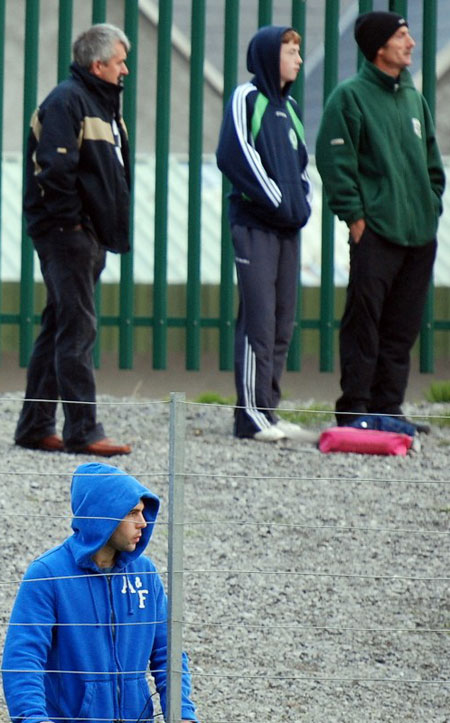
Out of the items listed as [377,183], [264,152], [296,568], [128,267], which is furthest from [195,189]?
[296,568]

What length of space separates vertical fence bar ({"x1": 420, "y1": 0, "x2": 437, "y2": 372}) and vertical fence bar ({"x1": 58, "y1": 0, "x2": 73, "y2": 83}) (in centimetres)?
213

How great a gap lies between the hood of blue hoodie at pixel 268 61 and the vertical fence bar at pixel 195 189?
1.69m

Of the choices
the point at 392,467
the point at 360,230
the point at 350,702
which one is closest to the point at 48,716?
the point at 350,702

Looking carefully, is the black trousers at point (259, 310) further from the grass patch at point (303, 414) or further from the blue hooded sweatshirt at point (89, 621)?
the blue hooded sweatshirt at point (89, 621)

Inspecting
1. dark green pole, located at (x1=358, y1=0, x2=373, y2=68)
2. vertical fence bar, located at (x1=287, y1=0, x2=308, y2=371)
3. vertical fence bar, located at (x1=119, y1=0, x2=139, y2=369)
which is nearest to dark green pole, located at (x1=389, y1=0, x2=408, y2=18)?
dark green pole, located at (x1=358, y1=0, x2=373, y2=68)

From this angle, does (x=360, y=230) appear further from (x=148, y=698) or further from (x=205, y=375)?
(x=148, y=698)

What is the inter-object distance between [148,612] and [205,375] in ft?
21.9

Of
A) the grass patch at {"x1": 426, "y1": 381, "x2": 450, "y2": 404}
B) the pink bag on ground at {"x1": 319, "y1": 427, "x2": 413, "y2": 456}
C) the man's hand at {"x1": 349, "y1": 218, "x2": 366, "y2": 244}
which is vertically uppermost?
the man's hand at {"x1": 349, "y1": 218, "x2": 366, "y2": 244}

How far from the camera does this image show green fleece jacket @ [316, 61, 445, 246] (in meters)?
8.02

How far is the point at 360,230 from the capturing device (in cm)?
808

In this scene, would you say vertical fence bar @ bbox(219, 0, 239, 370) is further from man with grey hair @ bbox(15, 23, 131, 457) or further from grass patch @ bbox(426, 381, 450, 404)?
man with grey hair @ bbox(15, 23, 131, 457)

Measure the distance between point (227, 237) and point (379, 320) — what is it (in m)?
1.72

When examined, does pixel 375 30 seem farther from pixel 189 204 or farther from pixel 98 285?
pixel 98 285

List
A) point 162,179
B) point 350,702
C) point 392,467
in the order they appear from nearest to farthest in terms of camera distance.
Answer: point 350,702 < point 392,467 < point 162,179
